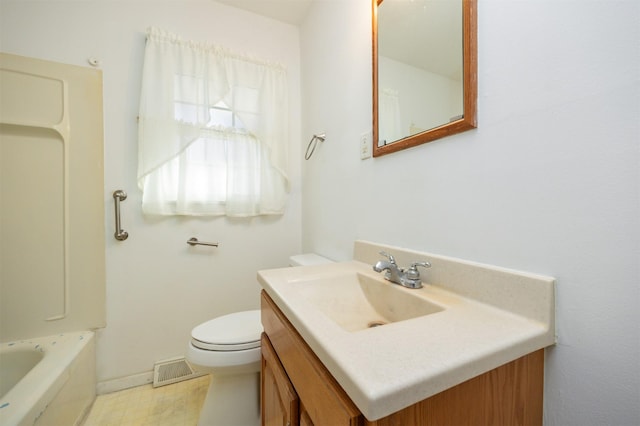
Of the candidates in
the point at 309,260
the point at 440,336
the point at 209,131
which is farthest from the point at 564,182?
the point at 209,131

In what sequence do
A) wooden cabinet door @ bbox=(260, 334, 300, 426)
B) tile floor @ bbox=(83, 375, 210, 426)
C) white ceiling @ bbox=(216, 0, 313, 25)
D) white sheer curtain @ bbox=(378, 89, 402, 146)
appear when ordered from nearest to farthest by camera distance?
1. wooden cabinet door @ bbox=(260, 334, 300, 426)
2. white sheer curtain @ bbox=(378, 89, 402, 146)
3. tile floor @ bbox=(83, 375, 210, 426)
4. white ceiling @ bbox=(216, 0, 313, 25)

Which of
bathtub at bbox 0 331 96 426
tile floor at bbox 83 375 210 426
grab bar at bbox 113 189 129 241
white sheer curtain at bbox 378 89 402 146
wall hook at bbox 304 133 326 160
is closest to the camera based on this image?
bathtub at bbox 0 331 96 426

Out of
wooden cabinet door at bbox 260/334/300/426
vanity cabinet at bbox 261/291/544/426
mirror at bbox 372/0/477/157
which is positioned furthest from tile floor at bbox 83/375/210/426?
mirror at bbox 372/0/477/157

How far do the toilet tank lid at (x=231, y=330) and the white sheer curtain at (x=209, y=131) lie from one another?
64cm

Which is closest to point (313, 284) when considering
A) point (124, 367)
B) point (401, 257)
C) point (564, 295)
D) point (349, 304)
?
point (349, 304)

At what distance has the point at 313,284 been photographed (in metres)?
0.82

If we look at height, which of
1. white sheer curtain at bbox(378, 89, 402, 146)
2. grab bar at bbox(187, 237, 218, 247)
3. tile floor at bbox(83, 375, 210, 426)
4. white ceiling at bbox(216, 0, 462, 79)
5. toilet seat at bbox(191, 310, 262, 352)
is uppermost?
white ceiling at bbox(216, 0, 462, 79)

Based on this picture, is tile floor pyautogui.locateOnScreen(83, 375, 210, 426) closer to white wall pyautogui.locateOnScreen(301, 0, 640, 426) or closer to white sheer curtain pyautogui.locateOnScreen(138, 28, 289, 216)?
white sheer curtain pyautogui.locateOnScreen(138, 28, 289, 216)

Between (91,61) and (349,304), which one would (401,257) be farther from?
(91,61)

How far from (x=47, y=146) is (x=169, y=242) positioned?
2.40 feet

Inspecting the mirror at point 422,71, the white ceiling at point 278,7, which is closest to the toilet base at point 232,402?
the mirror at point 422,71

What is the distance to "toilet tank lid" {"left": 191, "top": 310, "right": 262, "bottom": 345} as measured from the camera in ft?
3.51

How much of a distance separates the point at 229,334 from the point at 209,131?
1165mm

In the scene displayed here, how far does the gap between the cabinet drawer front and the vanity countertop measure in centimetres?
4
